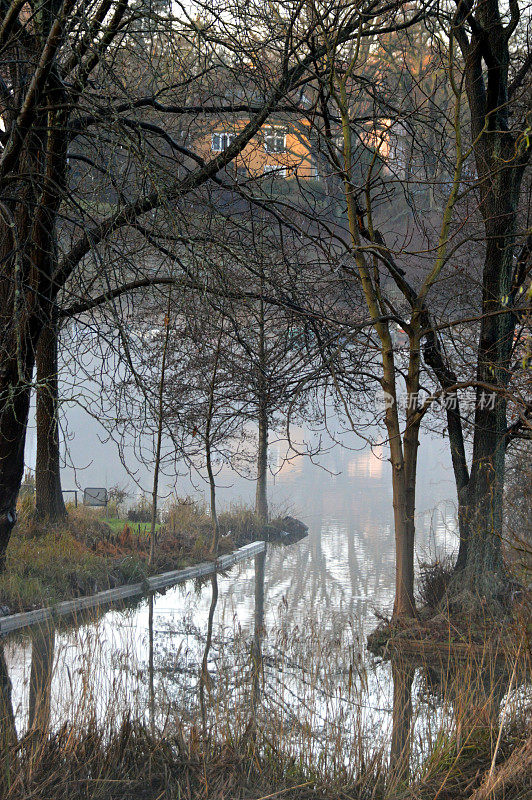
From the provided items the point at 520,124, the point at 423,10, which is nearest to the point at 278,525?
the point at 520,124

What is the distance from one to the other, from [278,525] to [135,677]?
42.0ft

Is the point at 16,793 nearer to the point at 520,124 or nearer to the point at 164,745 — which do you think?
the point at 164,745

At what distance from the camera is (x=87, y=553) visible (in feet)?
A: 42.3

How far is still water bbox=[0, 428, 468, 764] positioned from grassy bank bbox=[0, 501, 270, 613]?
82 centimetres

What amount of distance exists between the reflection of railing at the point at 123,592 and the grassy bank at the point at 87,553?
6.8 inches

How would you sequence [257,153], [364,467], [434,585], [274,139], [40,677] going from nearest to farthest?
[40,677]
[274,139]
[434,585]
[257,153]
[364,467]

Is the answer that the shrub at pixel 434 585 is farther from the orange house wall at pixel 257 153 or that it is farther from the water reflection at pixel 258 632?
the orange house wall at pixel 257 153

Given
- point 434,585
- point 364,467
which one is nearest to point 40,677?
point 434,585

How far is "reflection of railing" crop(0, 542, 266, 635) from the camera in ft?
33.2

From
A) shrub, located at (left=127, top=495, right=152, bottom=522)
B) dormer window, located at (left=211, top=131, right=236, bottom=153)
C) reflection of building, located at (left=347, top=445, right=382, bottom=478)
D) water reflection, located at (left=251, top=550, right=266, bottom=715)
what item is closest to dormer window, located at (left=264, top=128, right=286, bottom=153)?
dormer window, located at (left=211, top=131, right=236, bottom=153)

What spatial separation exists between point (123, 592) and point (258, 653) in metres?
4.26

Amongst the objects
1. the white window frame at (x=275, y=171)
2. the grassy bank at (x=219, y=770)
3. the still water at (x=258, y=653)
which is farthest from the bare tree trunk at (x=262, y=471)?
the grassy bank at (x=219, y=770)

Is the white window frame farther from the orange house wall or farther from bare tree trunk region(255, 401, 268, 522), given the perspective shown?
bare tree trunk region(255, 401, 268, 522)

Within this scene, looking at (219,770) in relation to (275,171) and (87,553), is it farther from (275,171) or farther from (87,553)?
(87,553)
